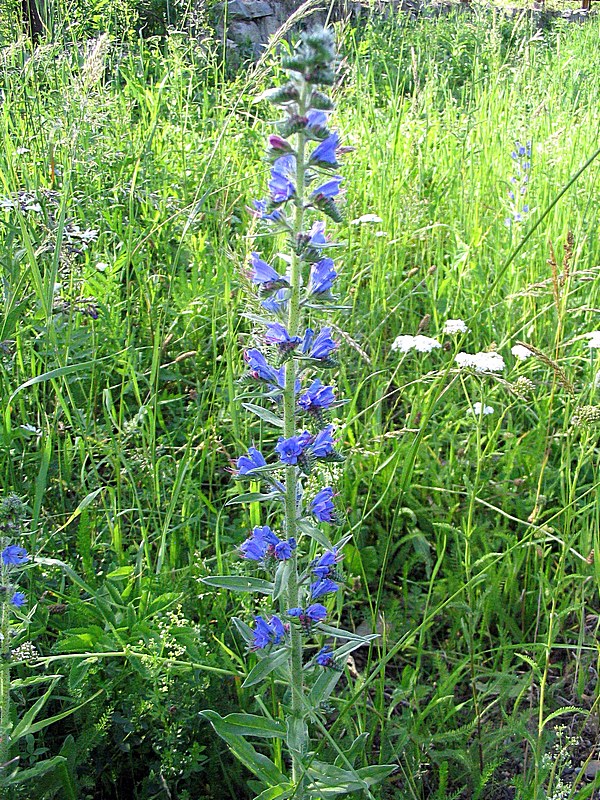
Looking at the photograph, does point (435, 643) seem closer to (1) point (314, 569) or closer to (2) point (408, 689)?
(2) point (408, 689)

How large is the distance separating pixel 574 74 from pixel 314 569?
6.05 m

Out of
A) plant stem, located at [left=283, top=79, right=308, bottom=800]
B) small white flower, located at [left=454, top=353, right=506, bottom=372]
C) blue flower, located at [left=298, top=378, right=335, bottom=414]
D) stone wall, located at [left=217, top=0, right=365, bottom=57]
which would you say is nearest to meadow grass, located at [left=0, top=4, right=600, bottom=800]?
small white flower, located at [left=454, top=353, right=506, bottom=372]

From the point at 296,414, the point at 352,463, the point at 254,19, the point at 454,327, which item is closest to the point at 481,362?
the point at 454,327

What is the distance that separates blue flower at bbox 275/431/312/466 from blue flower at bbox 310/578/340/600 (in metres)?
0.27

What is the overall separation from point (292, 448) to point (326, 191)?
460mm

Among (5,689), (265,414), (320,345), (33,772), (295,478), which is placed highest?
(320,345)

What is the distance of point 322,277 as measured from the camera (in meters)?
1.29

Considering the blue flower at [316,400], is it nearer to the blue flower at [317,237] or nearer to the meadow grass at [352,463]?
the blue flower at [317,237]

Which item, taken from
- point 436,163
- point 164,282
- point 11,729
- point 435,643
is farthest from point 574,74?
point 11,729

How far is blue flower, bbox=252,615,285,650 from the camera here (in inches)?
54.9

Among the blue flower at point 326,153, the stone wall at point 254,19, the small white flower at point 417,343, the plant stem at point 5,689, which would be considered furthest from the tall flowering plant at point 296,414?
the stone wall at point 254,19

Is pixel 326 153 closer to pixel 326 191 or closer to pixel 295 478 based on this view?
pixel 326 191

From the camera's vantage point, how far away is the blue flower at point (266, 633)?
4.58ft

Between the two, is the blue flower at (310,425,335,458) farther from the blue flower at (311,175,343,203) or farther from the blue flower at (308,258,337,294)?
the blue flower at (311,175,343,203)
